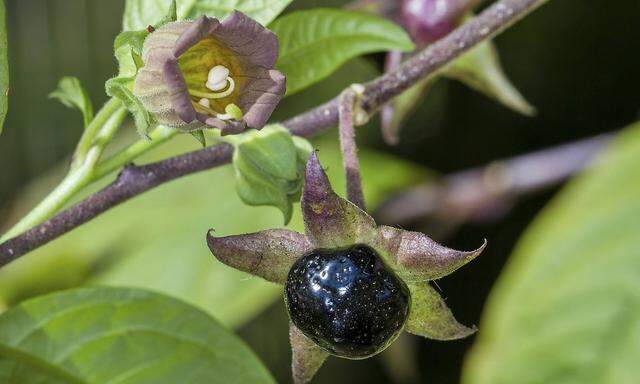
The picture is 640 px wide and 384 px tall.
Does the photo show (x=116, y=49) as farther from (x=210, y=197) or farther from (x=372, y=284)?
(x=210, y=197)

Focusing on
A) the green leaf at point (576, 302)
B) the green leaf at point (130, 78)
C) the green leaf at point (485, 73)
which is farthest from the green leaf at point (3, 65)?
the green leaf at point (576, 302)

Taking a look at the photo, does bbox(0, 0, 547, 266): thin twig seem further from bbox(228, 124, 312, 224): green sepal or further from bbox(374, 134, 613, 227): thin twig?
bbox(374, 134, 613, 227): thin twig

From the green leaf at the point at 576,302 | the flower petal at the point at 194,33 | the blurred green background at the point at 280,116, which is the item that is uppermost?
the flower petal at the point at 194,33

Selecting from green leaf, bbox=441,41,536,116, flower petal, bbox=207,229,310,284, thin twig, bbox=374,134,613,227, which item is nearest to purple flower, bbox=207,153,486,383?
flower petal, bbox=207,229,310,284

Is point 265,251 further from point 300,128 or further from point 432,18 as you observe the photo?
point 432,18

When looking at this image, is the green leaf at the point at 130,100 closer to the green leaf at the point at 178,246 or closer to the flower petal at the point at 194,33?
the flower petal at the point at 194,33

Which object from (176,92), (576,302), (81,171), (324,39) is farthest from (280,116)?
(176,92)

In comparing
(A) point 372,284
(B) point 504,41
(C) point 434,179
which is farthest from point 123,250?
(B) point 504,41
